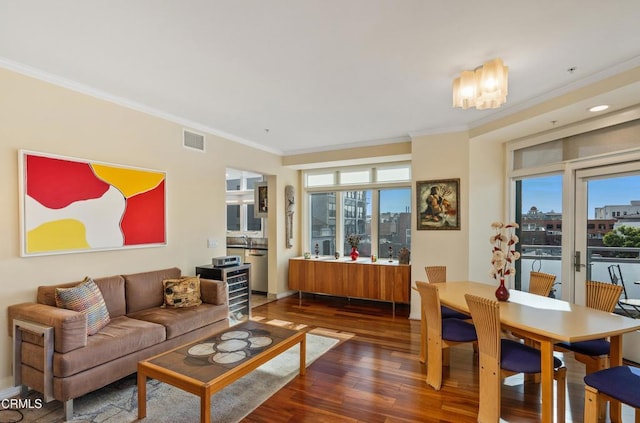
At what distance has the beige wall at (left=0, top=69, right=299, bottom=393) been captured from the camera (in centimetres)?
268

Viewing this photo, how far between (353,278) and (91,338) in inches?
151

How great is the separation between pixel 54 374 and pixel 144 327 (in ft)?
2.20

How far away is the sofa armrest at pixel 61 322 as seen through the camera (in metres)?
2.34

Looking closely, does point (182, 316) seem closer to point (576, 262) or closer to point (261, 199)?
point (261, 199)

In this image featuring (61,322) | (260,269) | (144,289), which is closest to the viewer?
(61,322)

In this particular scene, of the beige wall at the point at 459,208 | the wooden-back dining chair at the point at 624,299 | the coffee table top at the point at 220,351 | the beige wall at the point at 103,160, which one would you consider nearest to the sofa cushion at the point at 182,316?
the coffee table top at the point at 220,351

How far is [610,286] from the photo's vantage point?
8.90 feet

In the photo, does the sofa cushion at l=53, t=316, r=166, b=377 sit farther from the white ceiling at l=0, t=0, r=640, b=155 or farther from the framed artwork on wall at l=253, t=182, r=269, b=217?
the framed artwork on wall at l=253, t=182, r=269, b=217

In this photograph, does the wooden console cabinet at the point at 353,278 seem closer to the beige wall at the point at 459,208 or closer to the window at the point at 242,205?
the beige wall at the point at 459,208

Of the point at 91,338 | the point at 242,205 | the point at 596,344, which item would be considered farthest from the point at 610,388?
the point at 242,205

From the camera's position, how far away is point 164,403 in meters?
2.55

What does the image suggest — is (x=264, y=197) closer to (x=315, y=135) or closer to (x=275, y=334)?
A: (x=315, y=135)

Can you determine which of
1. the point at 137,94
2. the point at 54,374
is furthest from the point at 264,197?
the point at 54,374

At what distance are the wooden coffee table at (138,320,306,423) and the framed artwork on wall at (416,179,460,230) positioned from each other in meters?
2.64
